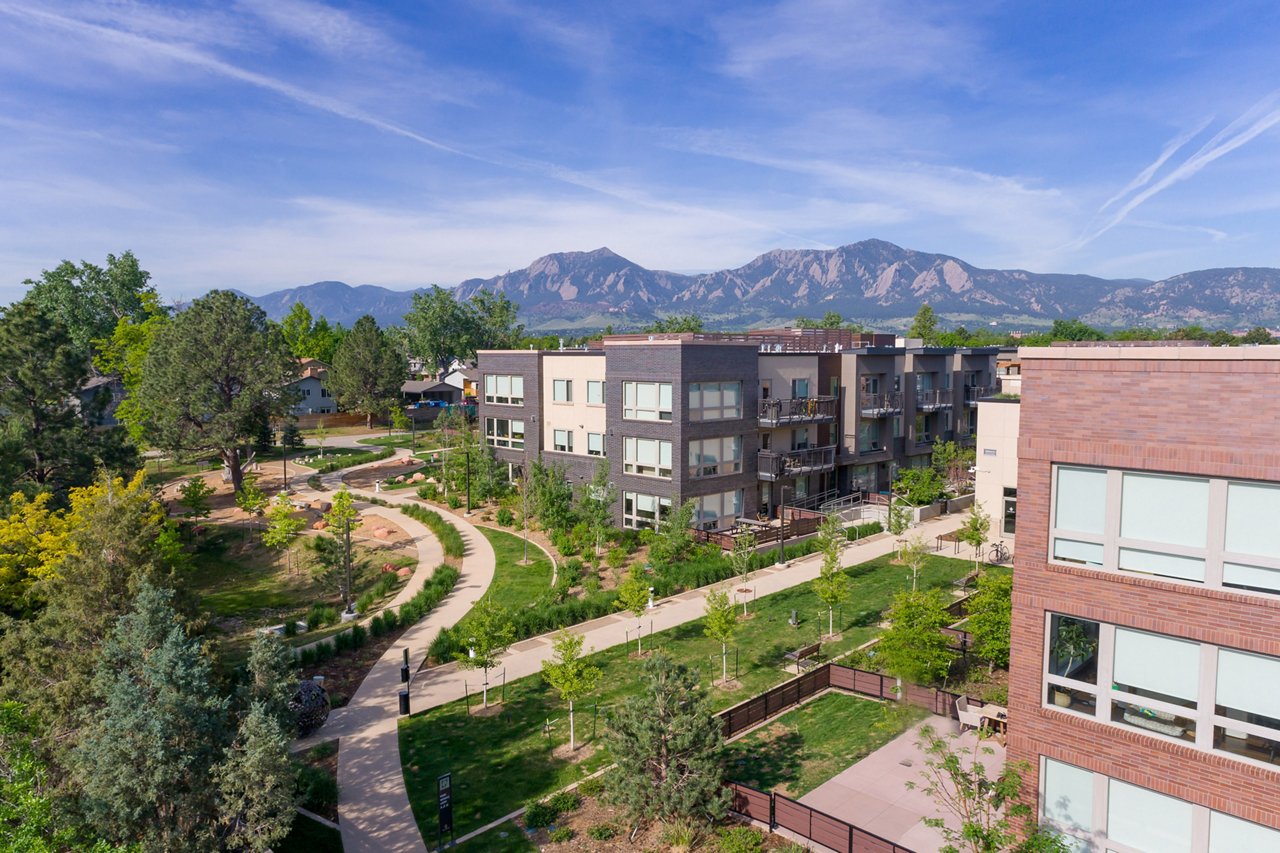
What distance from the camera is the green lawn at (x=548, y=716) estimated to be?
1544cm

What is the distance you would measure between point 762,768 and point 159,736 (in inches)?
435

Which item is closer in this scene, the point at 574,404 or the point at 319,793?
the point at 319,793

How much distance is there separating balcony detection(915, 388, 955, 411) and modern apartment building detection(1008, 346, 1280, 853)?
114 ft

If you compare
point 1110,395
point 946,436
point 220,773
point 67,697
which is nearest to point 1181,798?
point 1110,395

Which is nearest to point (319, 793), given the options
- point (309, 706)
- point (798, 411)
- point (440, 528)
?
point (309, 706)

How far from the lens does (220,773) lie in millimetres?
12062

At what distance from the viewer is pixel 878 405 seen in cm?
4166

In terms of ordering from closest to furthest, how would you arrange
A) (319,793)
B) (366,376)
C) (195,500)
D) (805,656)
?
(319,793) → (805,656) → (195,500) → (366,376)

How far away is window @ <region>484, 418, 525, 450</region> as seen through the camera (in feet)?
143

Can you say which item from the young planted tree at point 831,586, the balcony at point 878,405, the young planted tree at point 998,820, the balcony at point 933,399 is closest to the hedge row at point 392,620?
the young planted tree at point 831,586

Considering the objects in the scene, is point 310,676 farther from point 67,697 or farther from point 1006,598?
point 1006,598

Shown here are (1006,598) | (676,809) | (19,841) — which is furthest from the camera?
(1006,598)

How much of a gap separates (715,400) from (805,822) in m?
23.0

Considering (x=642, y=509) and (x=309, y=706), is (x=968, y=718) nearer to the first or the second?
(x=309, y=706)
